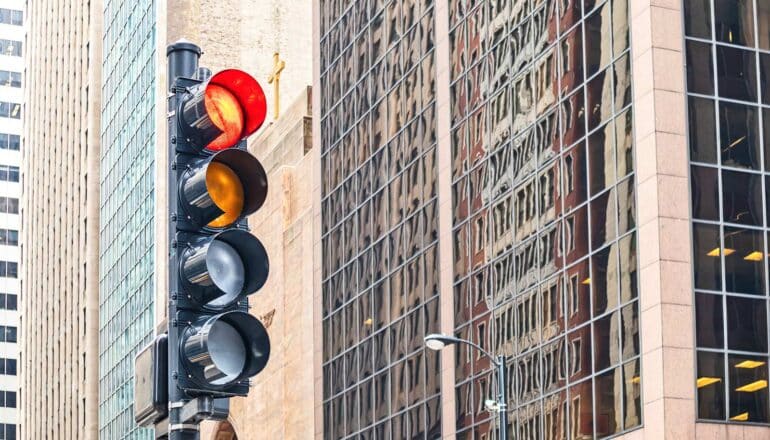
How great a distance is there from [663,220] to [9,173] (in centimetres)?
12888

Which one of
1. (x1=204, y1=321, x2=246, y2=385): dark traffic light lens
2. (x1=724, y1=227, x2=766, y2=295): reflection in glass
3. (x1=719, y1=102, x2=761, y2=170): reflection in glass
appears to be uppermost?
(x1=719, y1=102, x2=761, y2=170): reflection in glass

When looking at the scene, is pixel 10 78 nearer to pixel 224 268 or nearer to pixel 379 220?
pixel 379 220

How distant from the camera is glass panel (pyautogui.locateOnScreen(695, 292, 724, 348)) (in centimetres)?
4150

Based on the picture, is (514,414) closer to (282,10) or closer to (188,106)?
(188,106)

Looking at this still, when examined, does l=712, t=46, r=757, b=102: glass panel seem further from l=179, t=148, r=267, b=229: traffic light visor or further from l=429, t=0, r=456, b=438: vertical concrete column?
l=179, t=148, r=267, b=229: traffic light visor

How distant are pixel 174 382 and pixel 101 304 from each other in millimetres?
109263

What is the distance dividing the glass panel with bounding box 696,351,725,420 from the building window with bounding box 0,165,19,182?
12962 centimetres

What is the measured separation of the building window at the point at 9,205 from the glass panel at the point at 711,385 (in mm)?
127846

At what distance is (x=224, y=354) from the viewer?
7031 millimetres

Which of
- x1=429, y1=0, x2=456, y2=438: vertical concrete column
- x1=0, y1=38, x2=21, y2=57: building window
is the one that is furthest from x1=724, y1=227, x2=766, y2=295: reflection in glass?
x1=0, y1=38, x2=21, y2=57: building window

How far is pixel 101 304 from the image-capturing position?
114562 millimetres

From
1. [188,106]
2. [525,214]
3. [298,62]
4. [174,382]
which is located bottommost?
[174,382]

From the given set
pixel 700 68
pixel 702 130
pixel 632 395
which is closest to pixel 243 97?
pixel 632 395

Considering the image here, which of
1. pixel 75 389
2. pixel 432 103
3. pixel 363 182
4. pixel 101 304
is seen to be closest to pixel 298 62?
pixel 101 304
